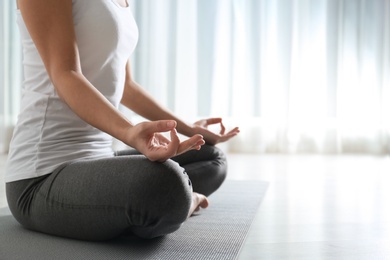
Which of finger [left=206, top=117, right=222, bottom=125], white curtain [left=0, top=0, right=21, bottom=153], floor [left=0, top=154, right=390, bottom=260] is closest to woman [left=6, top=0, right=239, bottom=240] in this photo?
floor [left=0, top=154, right=390, bottom=260]

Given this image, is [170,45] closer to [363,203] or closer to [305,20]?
[305,20]

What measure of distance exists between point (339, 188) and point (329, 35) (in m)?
1.89

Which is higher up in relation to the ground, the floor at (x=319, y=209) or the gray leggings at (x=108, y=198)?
the gray leggings at (x=108, y=198)

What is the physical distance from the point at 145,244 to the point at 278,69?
303 cm

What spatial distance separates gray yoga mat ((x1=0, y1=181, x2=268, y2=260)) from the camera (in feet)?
4.70

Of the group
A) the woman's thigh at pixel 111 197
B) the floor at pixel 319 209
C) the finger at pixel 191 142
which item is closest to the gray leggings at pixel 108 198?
the woman's thigh at pixel 111 197

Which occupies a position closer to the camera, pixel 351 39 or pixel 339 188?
pixel 339 188

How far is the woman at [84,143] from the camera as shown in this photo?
4.55 ft

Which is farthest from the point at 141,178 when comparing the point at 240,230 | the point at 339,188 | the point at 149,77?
the point at 149,77

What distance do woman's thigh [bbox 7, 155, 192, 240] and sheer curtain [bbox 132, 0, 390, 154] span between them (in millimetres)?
2922

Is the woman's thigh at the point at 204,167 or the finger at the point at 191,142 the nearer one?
the finger at the point at 191,142

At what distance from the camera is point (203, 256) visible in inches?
57.1

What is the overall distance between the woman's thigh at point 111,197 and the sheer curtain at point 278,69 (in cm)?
292

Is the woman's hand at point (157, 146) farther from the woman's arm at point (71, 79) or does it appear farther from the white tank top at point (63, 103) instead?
the white tank top at point (63, 103)
